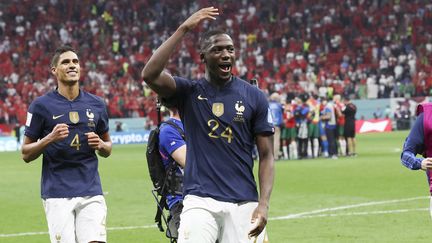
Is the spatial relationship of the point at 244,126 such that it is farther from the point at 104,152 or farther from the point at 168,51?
the point at 104,152

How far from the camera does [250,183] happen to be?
6.60 m

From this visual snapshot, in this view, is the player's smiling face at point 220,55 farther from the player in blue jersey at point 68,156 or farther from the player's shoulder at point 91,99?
the player's shoulder at point 91,99

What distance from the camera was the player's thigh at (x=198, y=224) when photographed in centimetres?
634

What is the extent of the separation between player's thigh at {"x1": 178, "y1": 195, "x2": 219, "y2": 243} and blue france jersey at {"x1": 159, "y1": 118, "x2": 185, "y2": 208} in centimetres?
191

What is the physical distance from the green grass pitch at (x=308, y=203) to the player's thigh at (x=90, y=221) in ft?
15.9

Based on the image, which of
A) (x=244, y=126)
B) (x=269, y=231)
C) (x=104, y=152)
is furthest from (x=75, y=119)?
(x=269, y=231)

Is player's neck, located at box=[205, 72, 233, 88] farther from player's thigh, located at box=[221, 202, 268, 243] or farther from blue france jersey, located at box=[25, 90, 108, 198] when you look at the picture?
blue france jersey, located at box=[25, 90, 108, 198]

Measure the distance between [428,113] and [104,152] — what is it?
279 cm

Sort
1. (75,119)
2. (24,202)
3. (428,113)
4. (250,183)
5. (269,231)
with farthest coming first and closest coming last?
1. (24,202)
2. (269,231)
3. (75,119)
4. (428,113)
5. (250,183)

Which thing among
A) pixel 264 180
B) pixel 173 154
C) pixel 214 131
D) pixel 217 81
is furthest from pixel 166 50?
pixel 173 154

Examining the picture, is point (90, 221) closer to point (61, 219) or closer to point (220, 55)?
point (61, 219)

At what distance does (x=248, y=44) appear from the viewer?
54.8m

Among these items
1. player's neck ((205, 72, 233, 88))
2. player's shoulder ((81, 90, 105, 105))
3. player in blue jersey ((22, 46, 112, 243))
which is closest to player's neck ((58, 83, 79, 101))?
player in blue jersey ((22, 46, 112, 243))

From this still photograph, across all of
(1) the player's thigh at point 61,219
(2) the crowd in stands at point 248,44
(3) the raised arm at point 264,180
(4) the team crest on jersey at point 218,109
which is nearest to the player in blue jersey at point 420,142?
(3) the raised arm at point 264,180
